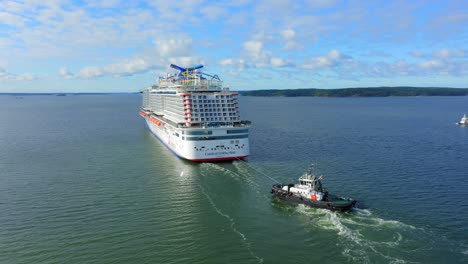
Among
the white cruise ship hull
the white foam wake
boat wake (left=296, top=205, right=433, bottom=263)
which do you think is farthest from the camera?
the white cruise ship hull

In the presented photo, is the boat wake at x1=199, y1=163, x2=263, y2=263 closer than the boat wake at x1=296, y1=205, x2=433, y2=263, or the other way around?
the boat wake at x1=296, y1=205, x2=433, y2=263

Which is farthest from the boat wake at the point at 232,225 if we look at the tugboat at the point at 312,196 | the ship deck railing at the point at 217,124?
the ship deck railing at the point at 217,124

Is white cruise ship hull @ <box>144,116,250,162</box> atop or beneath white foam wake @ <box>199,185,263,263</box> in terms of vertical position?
atop

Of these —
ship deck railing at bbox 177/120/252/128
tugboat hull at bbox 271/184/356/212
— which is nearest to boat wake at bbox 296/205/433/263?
tugboat hull at bbox 271/184/356/212

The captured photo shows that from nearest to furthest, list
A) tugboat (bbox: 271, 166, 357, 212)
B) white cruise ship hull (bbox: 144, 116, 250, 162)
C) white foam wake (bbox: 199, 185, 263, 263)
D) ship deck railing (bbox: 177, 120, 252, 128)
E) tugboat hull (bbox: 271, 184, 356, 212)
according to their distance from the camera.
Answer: white foam wake (bbox: 199, 185, 263, 263), tugboat hull (bbox: 271, 184, 356, 212), tugboat (bbox: 271, 166, 357, 212), white cruise ship hull (bbox: 144, 116, 250, 162), ship deck railing (bbox: 177, 120, 252, 128)

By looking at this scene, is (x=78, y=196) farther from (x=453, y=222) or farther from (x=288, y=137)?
(x=288, y=137)

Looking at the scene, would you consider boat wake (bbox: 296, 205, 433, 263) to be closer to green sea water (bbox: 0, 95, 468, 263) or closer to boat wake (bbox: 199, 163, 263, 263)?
green sea water (bbox: 0, 95, 468, 263)

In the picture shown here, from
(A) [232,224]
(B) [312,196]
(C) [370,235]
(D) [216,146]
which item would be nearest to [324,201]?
(B) [312,196]
